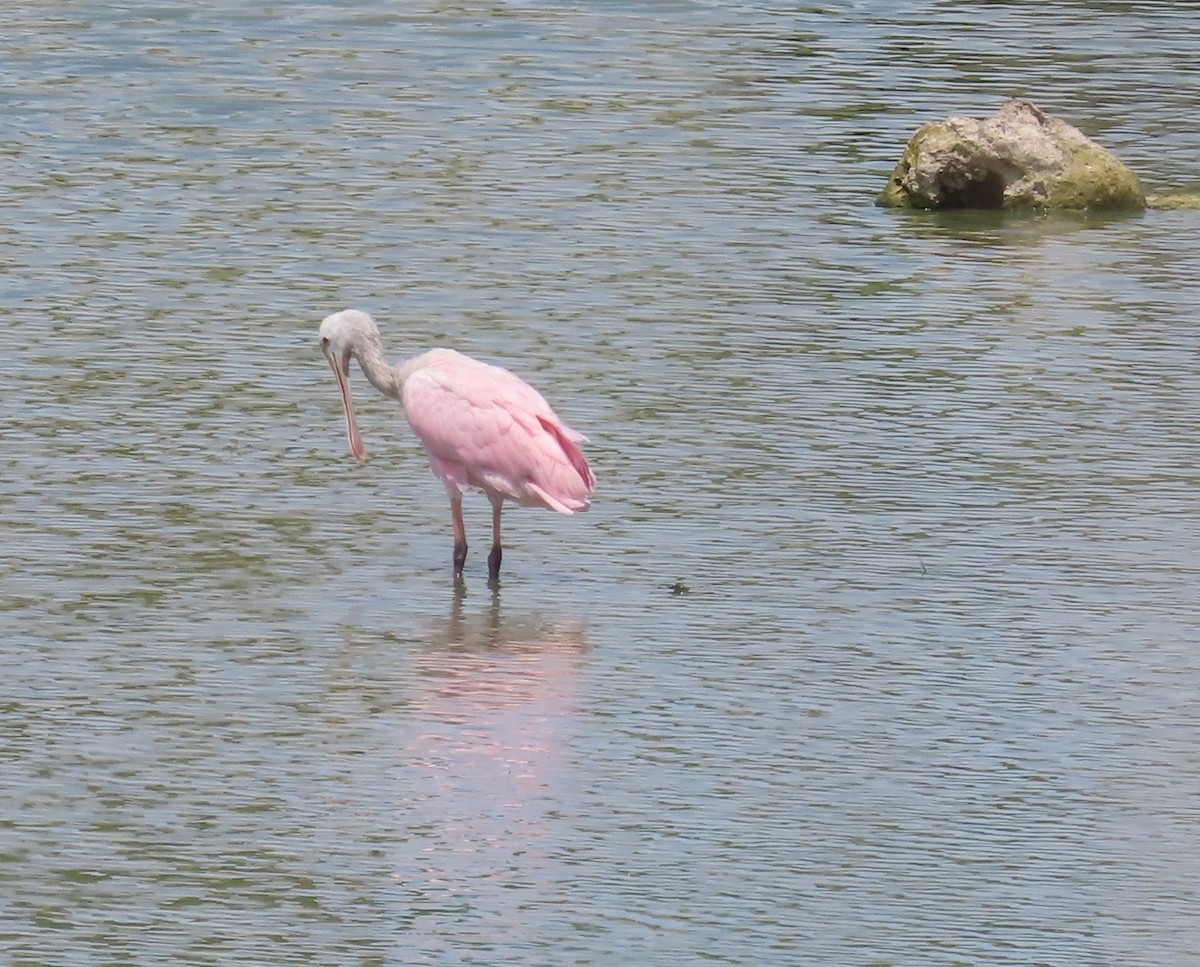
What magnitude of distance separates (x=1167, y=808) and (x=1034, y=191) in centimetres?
883

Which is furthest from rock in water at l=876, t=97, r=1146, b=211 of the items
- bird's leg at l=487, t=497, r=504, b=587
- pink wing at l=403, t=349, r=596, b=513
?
bird's leg at l=487, t=497, r=504, b=587

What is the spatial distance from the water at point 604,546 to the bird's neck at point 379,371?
439 mm

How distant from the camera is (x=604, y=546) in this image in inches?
435

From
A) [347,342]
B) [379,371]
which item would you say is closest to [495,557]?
[379,371]

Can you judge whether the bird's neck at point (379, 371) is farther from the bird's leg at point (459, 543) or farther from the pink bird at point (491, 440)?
the bird's leg at point (459, 543)

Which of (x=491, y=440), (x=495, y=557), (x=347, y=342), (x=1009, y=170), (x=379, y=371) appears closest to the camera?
(x=495, y=557)

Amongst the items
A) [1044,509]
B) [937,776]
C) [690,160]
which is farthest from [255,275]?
[937,776]

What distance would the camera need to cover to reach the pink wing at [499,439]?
1088 cm

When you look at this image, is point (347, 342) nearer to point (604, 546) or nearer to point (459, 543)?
point (459, 543)

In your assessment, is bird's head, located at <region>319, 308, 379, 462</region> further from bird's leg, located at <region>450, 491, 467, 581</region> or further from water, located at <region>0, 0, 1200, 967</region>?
bird's leg, located at <region>450, 491, 467, 581</region>

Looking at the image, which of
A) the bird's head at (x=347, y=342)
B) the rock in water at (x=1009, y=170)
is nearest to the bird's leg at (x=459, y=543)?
the bird's head at (x=347, y=342)

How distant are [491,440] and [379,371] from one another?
804 mm

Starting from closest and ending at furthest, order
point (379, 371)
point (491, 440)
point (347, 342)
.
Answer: point (491, 440), point (379, 371), point (347, 342)

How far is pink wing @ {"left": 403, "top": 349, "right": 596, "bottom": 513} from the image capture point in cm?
1088
